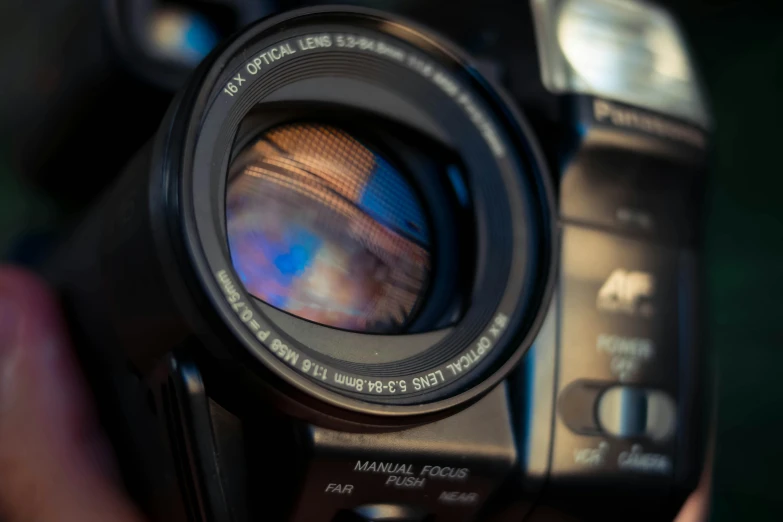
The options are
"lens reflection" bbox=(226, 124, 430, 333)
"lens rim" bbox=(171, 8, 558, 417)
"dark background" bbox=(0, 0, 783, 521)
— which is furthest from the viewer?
"dark background" bbox=(0, 0, 783, 521)

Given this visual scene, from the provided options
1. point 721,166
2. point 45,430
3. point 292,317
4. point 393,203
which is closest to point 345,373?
point 292,317

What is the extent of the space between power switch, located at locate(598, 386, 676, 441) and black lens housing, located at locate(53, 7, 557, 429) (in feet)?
0.40

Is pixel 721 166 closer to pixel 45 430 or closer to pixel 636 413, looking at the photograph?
pixel 636 413

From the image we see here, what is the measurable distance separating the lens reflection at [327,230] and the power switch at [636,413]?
6.3 inches

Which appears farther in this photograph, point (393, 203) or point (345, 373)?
point (393, 203)

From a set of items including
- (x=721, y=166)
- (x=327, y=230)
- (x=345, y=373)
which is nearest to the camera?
(x=345, y=373)

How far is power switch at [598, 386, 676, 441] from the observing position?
582 mm

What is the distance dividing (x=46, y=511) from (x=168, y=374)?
22 centimetres

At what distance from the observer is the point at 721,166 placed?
1.01 meters

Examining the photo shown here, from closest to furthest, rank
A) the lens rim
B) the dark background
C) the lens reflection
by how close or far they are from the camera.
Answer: the lens rim
the lens reflection
the dark background

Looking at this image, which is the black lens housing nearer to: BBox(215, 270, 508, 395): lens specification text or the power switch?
BBox(215, 270, 508, 395): lens specification text

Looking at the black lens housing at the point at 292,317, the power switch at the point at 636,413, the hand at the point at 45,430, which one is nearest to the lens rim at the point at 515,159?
the black lens housing at the point at 292,317

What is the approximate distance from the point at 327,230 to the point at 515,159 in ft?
0.46

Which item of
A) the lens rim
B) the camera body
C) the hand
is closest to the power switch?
the camera body
